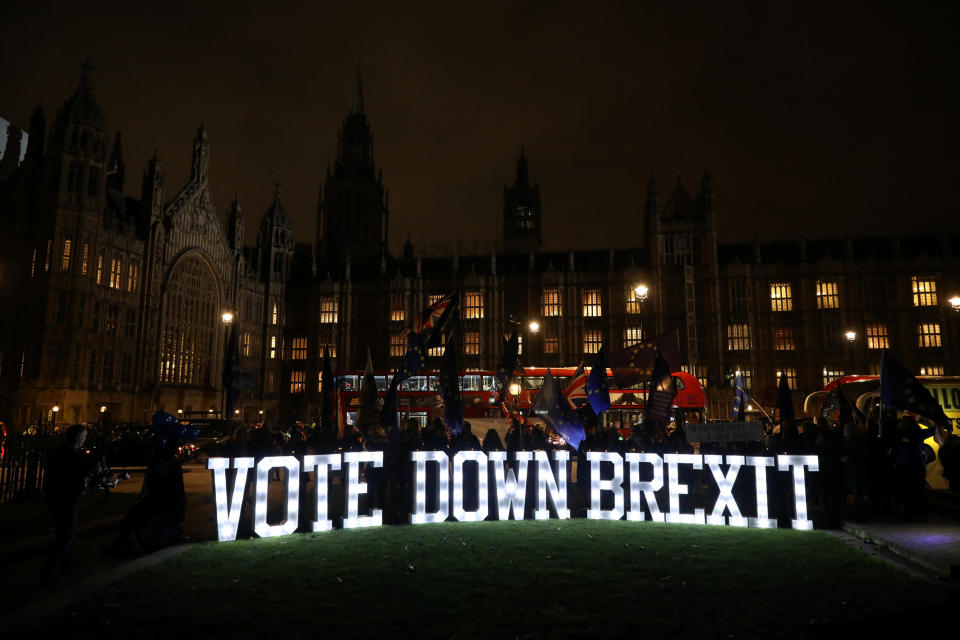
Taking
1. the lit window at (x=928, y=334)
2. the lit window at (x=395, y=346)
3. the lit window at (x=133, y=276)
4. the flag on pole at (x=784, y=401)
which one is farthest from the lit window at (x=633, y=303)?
the lit window at (x=133, y=276)

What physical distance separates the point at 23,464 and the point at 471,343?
45241mm

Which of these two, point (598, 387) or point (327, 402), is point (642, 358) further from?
point (327, 402)

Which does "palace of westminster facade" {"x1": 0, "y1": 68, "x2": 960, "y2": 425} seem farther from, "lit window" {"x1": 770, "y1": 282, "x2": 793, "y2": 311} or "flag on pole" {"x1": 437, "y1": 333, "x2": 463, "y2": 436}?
"flag on pole" {"x1": 437, "y1": 333, "x2": 463, "y2": 436}

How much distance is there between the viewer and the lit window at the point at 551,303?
5984 cm

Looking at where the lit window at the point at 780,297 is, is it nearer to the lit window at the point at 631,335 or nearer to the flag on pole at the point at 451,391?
the lit window at the point at 631,335

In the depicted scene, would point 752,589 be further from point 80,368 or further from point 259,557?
point 80,368

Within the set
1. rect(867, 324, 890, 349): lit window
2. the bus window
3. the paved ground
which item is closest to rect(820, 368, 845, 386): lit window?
rect(867, 324, 890, 349): lit window

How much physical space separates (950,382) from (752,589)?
1864cm

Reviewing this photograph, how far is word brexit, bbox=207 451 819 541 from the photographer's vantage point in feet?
39.4

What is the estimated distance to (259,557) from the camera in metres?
10.4

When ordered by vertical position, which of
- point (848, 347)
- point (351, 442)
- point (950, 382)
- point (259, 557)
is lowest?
point (259, 557)

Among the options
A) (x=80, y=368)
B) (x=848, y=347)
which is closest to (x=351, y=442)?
(x=80, y=368)

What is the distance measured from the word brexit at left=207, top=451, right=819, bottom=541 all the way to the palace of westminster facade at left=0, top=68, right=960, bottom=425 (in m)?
29.4

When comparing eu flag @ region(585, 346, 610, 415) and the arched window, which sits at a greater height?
the arched window
